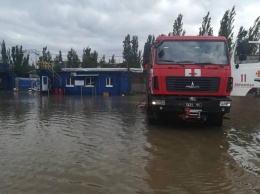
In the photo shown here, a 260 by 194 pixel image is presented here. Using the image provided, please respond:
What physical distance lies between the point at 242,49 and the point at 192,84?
190 cm

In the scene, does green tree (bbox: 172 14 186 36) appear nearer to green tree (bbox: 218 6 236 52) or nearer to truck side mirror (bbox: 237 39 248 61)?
green tree (bbox: 218 6 236 52)

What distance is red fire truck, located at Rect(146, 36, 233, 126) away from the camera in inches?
339

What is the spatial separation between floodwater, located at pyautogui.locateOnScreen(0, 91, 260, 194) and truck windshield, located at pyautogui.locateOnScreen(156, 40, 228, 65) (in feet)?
6.95

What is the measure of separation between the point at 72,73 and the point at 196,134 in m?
25.3

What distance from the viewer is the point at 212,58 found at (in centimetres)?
888

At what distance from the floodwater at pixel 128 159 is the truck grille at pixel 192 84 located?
1.29 metres

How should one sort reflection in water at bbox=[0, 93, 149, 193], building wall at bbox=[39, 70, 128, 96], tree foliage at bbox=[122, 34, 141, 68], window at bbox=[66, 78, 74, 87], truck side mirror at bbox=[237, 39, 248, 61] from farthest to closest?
tree foliage at bbox=[122, 34, 141, 68]
window at bbox=[66, 78, 74, 87]
building wall at bbox=[39, 70, 128, 96]
truck side mirror at bbox=[237, 39, 248, 61]
reflection in water at bbox=[0, 93, 149, 193]

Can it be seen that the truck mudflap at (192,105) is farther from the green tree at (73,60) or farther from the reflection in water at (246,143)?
the green tree at (73,60)

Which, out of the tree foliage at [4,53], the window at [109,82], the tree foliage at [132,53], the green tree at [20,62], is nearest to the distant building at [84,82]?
the window at [109,82]

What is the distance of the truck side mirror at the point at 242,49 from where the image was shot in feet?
28.9

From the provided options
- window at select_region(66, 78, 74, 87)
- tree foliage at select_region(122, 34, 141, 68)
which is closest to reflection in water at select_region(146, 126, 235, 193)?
window at select_region(66, 78, 74, 87)

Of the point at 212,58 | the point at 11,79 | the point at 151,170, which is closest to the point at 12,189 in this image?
the point at 151,170

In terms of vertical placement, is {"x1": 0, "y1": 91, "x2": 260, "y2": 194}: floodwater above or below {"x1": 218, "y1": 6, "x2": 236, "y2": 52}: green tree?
below

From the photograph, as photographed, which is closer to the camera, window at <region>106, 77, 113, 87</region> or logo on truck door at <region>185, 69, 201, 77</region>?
logo on truck door at <region>185, 69, 201, 77</region>
